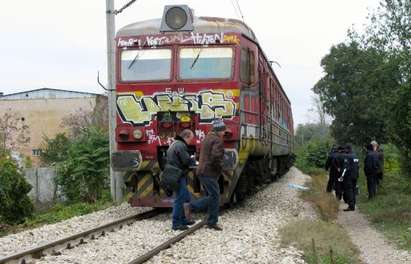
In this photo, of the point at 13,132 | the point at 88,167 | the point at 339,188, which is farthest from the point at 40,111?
the point at 339,188

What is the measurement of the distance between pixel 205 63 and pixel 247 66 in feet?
2.81

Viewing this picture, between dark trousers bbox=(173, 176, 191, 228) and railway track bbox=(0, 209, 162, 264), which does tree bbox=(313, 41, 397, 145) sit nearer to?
dark trousers bbox=(173, 176, 191, 228)

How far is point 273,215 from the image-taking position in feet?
41.5

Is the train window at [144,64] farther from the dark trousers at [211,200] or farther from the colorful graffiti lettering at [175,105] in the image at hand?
the dark trousers at [211,200]

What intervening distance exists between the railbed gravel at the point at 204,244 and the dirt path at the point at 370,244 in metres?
1.21

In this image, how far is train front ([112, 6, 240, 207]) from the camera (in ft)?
40.1

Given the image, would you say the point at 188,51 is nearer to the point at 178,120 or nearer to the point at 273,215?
the point at 178,120

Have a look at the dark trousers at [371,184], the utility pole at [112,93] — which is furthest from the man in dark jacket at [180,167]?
the dark trousers at [371,184]

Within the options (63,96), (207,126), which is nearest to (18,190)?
(207,126)

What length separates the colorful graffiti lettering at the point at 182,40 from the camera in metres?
12.4

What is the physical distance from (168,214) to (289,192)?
6.89 meters

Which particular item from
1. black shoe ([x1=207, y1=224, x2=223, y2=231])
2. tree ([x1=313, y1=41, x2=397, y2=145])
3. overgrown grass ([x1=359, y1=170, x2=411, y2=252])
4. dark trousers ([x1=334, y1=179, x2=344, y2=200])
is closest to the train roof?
black shoe ([x1=207, y1=224, x2=223, y2=231])

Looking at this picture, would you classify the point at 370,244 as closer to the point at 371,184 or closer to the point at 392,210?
the point at 392,210

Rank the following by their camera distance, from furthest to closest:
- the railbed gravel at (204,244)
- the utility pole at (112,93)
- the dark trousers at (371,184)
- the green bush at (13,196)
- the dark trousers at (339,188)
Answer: the dark trousers at (371,184) → the utility pole at (112,93) → the green bush at (13,196) → the dark trousers at (339,188) → the railbed gravel at (204,244)
